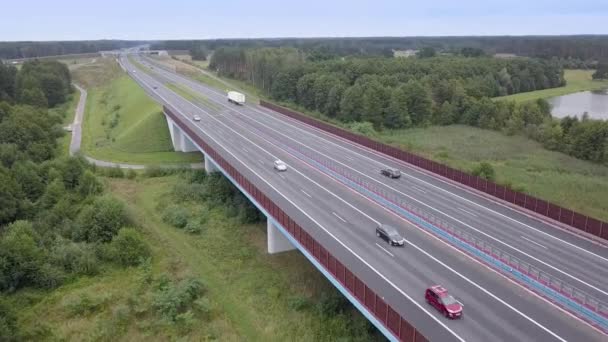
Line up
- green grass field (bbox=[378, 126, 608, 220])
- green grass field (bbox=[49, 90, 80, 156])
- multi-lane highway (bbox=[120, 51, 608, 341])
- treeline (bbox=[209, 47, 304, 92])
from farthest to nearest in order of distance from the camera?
treeline (bbox=[209, 47, 304, 92]), green grass field (bbox=[49, 90, 80, 156]), green grass field (bbox=[378, 126, 608, 220]), multi-lane highway (bbox=[120, 51, 608, 341])

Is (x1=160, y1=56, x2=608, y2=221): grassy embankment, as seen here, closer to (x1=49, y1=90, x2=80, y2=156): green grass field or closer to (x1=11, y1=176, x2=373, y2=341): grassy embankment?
(x1=11, y1=176, x2=373, y2=341): grassy embankment

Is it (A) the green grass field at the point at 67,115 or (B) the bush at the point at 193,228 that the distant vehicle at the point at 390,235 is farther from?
(A) the green grass field at the point at 67,115

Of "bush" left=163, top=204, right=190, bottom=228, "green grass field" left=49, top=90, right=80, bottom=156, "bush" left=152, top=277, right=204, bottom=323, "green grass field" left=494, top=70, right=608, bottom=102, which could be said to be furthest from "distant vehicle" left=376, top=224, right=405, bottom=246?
"green grass field" left=494, top=70, right=608, bottom=102

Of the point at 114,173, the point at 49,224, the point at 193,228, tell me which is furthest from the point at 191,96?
the point at 193,228

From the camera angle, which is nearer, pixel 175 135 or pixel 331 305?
pixel 331 305

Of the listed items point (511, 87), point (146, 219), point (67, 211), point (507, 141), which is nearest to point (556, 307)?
point (146, 219)

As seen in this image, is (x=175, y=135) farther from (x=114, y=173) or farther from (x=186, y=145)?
(x=114, y=173)

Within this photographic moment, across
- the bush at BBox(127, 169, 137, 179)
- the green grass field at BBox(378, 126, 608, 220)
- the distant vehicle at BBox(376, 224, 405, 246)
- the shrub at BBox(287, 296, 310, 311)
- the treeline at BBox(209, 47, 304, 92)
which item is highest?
the treeline at BBox(209, 47, 304, 92)
